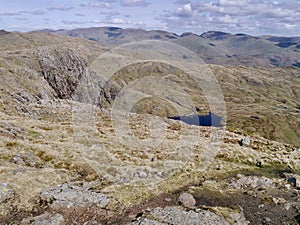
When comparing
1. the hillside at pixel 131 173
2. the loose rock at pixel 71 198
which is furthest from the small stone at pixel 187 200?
the loose rock at pixel 71 198

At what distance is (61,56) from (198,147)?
79.5m

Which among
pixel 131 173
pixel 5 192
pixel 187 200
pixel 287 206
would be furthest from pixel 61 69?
pixel 287 206

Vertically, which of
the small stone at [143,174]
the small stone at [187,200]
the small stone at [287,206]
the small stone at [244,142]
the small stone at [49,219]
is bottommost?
the small stone at [244,142]

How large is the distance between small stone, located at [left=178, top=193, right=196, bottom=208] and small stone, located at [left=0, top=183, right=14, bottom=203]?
54.4 feet

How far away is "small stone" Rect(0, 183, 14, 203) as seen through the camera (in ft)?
85.8

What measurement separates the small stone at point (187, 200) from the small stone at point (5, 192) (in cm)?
1657

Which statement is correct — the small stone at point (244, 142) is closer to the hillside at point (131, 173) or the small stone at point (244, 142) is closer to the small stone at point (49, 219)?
the hillside at point (131, 173)

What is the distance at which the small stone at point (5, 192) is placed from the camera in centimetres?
2615

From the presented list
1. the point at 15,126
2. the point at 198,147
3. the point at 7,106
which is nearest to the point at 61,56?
the point at 7,106

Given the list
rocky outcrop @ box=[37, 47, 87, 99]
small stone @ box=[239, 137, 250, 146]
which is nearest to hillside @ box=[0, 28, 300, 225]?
small stone @ box=[239, 137, 250, 146]

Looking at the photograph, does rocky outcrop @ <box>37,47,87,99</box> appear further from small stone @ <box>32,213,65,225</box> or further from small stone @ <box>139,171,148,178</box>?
small stone @ <box>32,213,65,225</box>

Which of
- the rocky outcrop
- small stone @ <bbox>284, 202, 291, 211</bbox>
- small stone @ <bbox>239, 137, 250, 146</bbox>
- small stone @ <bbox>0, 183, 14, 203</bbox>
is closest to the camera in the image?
small stone @ <bbox>0, 183, 14, 203</bbox>

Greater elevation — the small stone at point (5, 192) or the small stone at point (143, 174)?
the small stone at point (5, 192)

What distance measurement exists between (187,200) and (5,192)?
17.8 meters
